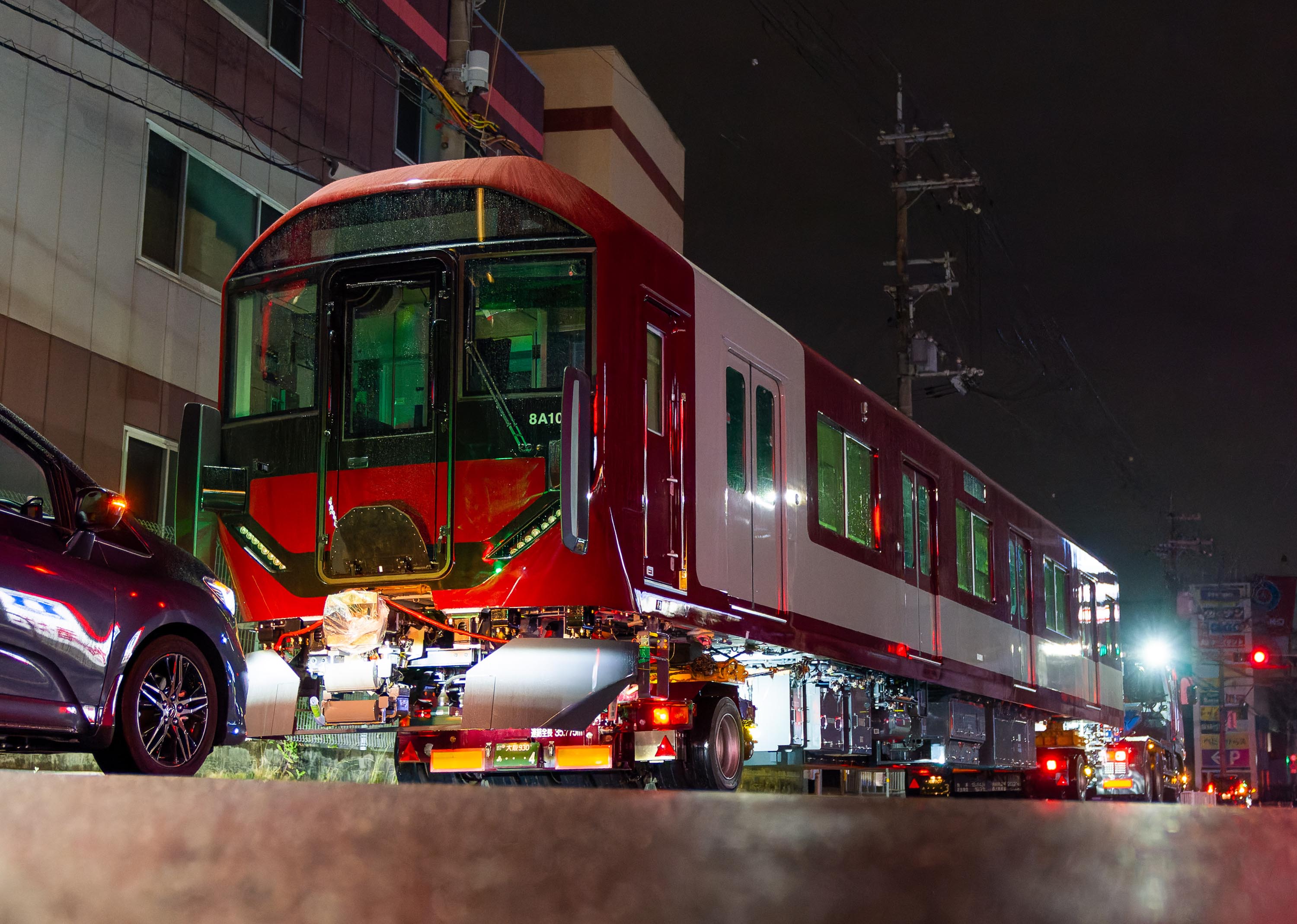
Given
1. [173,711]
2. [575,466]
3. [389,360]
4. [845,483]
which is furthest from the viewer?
[845,483]

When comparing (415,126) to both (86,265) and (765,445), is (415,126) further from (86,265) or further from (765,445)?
(765,445)

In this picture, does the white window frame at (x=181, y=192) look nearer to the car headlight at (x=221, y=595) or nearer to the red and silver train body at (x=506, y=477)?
the red and silver train body at (x=506, y=477)

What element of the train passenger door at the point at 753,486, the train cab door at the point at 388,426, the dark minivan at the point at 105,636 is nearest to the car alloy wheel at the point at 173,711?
the dark minivan at the point at 105,636

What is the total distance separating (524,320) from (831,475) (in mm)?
3610

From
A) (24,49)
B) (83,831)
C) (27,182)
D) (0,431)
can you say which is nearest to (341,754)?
(27,182)

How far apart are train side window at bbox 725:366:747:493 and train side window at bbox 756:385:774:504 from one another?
21 cm

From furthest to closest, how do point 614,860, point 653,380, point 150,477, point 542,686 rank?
point 150,477 < point 653,380 < point 542,686 < point 614,860

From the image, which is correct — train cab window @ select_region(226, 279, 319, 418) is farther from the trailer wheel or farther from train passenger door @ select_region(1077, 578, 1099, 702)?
train passenger door @ select_region(1077, 578, 1099, 702)

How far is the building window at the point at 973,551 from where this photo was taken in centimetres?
1469

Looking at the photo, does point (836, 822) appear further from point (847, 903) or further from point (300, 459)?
point (300, 459)

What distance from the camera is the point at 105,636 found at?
251 inches

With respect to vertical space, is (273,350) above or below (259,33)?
below

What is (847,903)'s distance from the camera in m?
1.08

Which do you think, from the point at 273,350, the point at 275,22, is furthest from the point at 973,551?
the point at 275,22
